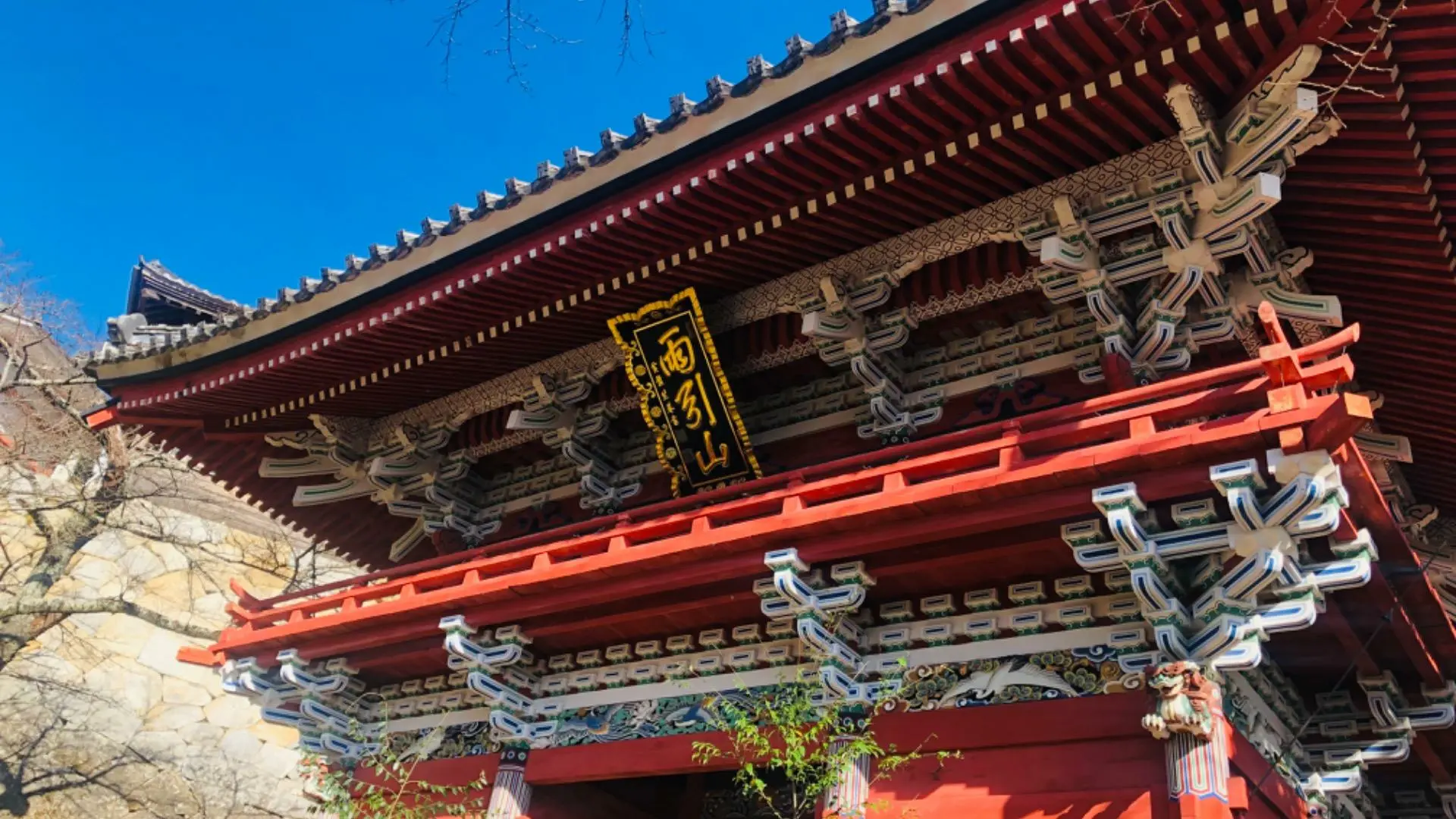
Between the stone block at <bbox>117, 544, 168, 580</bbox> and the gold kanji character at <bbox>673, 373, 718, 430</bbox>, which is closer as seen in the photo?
the gold kanji character at <bbox>673, 373, 718, 430</bbox>

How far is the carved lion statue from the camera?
5.76m

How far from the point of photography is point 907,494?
6.54 meters

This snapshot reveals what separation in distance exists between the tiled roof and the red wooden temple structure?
0.05m

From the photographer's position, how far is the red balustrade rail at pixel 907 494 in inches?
224

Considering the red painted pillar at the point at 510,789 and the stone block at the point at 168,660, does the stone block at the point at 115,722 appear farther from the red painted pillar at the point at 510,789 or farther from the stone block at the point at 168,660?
the red painted pillar at the point at 510,789

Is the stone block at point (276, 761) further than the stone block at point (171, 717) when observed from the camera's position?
No

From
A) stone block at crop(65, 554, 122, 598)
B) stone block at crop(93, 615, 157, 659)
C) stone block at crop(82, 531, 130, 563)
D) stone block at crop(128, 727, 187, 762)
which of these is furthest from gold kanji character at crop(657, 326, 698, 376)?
stone block at crop(82, 531, 130, 563)

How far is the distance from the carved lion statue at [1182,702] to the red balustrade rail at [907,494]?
1028 mm

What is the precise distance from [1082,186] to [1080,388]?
4.96 feet

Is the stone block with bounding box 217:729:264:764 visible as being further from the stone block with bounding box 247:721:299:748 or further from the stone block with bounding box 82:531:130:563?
the stone block with bounding box 82:531:130:563

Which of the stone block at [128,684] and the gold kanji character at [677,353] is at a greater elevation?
the stone block at [128,684]

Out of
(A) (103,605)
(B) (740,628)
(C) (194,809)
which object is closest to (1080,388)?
(B) (740,628)

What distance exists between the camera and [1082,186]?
292 inches

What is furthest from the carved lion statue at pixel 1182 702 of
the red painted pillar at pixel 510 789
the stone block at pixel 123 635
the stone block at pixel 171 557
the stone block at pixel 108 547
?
the stone block at pixel 171 557
